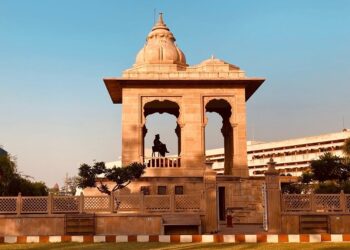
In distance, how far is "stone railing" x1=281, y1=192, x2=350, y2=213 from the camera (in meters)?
19.2

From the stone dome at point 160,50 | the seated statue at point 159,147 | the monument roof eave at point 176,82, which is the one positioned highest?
the stone dome at point 160,50

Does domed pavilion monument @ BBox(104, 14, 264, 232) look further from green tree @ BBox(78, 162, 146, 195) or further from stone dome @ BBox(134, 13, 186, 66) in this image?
green tree @ BBox(78, 162, 146, 195)

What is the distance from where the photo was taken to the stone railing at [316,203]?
19.2 m

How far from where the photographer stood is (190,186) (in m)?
26.8

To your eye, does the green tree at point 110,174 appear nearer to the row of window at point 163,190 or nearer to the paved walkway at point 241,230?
the row of window at point 163,190

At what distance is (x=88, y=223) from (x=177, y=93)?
11444mm

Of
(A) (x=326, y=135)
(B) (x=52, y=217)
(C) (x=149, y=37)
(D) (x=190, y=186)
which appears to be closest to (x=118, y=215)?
(B) (x=52, y=217)

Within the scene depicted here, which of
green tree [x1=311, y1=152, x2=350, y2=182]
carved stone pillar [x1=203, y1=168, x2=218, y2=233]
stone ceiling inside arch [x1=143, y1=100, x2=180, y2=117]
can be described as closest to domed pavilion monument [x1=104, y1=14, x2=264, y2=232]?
stone ceiling inside arch [x1=143, y1=100, x2=180, y2=117]

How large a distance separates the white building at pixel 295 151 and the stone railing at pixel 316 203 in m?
63.4

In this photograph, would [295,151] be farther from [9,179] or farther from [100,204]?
[100,204]

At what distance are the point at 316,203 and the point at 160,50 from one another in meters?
15.0

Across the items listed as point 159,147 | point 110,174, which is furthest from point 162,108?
point 110,174

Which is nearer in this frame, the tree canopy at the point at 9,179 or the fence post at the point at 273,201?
the fence post at the point at 273,201

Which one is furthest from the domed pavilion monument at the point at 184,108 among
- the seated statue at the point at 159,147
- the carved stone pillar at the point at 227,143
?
the carved stone pillar at the point at 227,143
